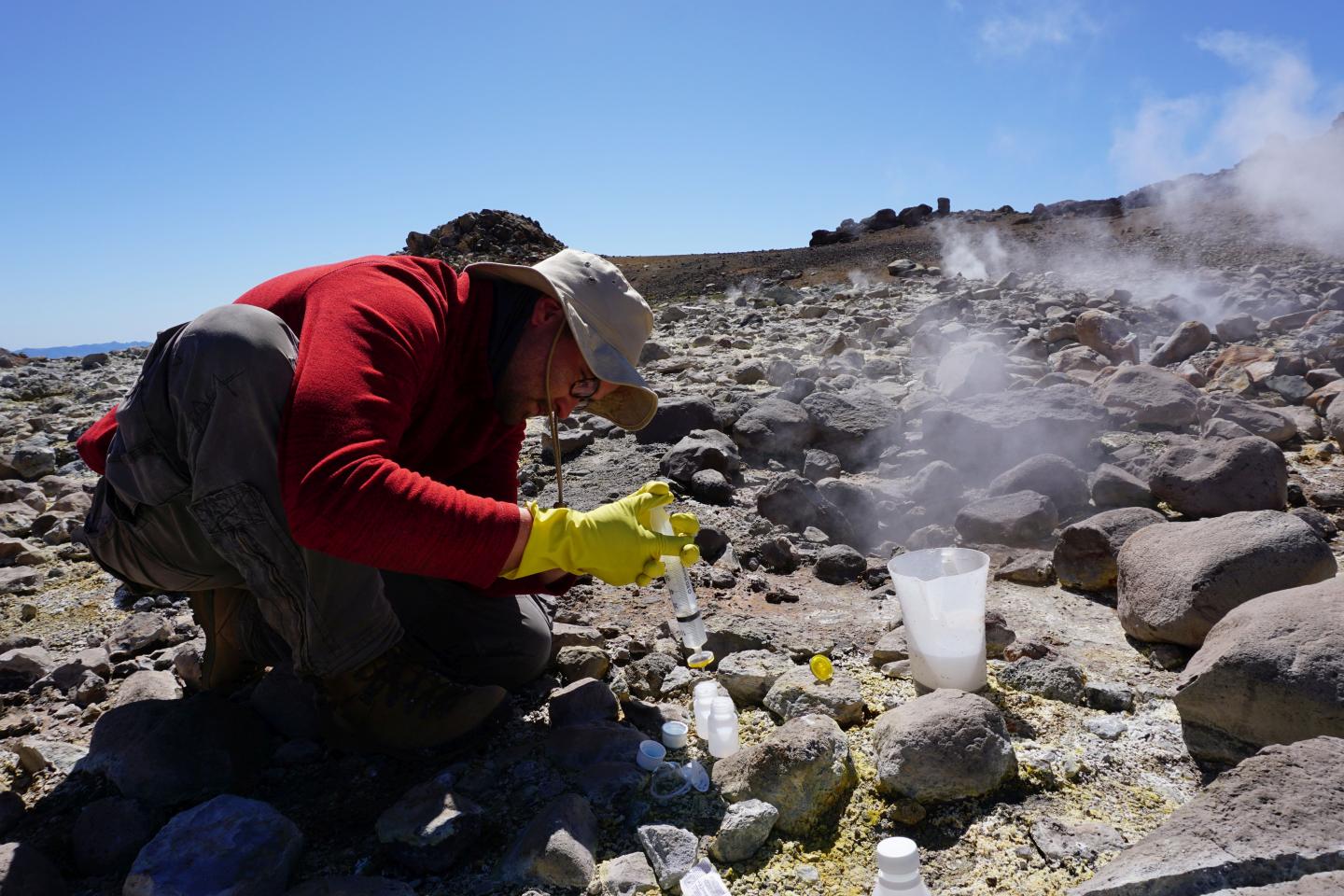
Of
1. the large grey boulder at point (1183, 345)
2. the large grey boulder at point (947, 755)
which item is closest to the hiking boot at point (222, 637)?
the large grey boulder at point (947, 755)

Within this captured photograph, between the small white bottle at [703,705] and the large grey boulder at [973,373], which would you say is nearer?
the small white bottle at [703,705]

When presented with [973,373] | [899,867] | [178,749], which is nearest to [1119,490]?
[973,373]

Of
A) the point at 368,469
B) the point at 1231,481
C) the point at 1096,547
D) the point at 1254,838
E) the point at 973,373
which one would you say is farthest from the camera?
the point at 973,373

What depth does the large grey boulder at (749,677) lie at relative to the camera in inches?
84.6

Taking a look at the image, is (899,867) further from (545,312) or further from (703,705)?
(545,312)

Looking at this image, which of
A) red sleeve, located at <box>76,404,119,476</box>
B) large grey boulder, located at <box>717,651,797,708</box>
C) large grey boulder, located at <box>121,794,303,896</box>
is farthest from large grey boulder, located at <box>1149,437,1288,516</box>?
red sleeve, located at <box>76,404,119,476</box>

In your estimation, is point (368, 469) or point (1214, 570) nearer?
point (368, 469)

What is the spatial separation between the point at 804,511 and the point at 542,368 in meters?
1.74

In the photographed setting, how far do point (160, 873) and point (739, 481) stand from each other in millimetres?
2840

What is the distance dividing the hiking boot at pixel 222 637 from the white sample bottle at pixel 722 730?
4.03 ft

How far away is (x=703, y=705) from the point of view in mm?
2029

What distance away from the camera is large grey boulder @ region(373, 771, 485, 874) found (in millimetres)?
1634

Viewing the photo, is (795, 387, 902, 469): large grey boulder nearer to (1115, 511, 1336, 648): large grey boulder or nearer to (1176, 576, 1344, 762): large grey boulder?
(1115, 511, 1336, 648): large grey boulder

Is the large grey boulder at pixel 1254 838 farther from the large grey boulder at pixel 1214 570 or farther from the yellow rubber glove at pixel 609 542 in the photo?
the yellow rubber glove at pixel 609 542
